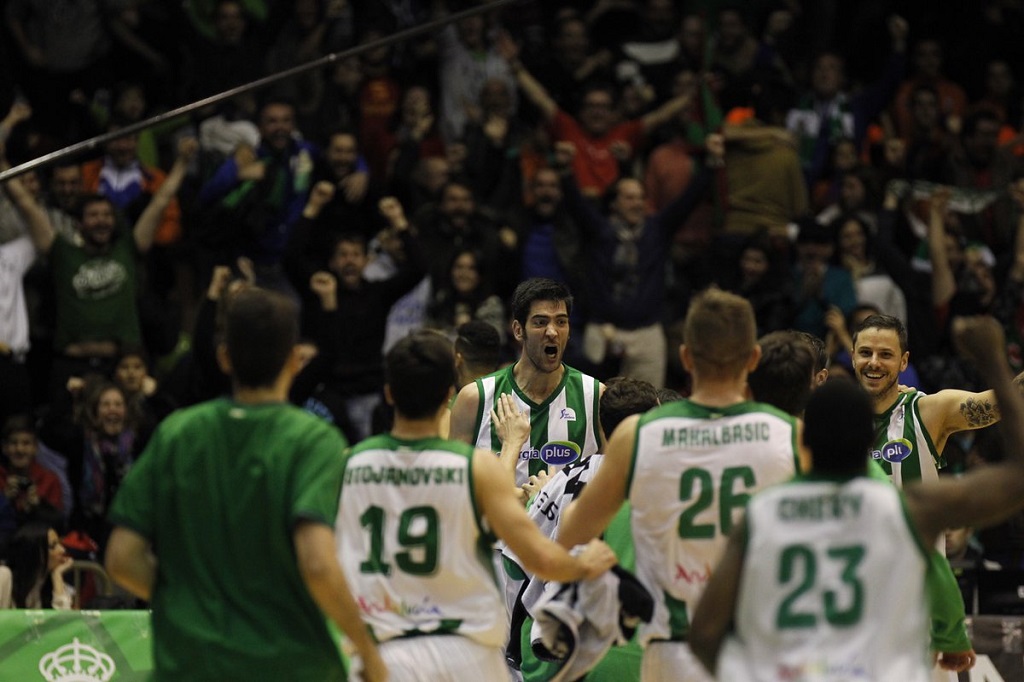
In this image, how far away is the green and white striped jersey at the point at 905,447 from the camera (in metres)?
8.72

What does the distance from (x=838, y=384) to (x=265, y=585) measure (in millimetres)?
2095

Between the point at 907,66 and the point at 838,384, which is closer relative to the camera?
the point at 838,384

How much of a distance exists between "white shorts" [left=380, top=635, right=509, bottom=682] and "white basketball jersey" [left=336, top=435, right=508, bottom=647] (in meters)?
0.03

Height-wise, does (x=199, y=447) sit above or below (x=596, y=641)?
above

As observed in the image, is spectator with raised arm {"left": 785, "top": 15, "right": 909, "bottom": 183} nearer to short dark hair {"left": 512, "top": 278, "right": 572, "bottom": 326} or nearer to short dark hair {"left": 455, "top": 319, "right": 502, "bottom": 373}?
short dark hair {"left": 455, "top": 319, "right": 502, "bottom": 373}

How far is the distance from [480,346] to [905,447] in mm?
2720

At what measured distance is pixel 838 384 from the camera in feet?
18.4

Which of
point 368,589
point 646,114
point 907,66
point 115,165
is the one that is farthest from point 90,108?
point 368,589

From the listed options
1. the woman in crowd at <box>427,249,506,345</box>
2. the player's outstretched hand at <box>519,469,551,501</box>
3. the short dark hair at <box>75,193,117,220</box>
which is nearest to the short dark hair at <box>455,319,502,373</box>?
the player's outstretched hand at <box>519,469,551,501</box>

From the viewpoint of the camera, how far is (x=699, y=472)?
6.46m

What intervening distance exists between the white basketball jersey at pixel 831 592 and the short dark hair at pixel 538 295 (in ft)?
14.3

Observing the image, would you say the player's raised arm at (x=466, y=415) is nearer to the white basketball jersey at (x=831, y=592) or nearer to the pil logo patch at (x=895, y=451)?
the pil logo patch at (x=895, y=451)

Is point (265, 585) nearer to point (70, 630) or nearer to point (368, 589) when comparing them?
point (368, 589)

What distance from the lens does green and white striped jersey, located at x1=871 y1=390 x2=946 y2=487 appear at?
28.6ft
